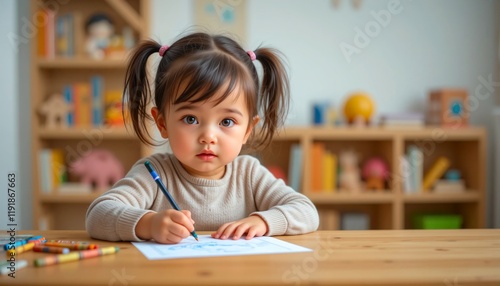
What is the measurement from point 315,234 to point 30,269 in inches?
19.9

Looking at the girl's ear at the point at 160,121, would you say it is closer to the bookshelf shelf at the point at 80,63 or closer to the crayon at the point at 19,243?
the crayon at the point at 19,243

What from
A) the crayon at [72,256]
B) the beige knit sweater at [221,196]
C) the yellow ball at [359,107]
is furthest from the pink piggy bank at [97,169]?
the crayon at [72,256]

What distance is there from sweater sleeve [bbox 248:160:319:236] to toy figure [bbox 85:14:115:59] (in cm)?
219

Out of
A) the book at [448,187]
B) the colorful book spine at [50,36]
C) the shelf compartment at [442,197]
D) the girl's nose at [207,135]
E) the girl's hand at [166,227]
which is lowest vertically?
the shelf compartment at [442,197]

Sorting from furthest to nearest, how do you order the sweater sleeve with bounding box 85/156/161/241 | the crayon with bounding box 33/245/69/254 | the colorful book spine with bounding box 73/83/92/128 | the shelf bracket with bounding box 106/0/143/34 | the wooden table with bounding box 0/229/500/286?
the colorful book spine with bounding box 73/83/92/128
the shelf bracket with bounding box 106/0/143/34
the sweater sleeve with bounding box 85/156/161/241
the crayon with bounding box 33/245/69/254
the wooden table with bounding box 0/229/500/286

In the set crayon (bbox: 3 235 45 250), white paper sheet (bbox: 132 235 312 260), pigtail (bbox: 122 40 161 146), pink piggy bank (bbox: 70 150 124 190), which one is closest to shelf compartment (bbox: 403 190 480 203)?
pink piggy bank (bbox: 70 150 124 190)

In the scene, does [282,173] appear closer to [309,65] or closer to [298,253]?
[309,65]

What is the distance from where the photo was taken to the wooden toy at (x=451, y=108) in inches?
124

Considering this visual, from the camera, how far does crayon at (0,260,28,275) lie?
2.04ft

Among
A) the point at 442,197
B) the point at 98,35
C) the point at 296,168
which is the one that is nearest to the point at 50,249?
the point at 296,168

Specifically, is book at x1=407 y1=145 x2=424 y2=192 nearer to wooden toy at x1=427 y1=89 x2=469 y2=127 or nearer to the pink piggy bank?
wooden toy at x1=427 y1=89 x2=469 y2=127

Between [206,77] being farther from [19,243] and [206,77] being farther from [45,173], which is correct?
[45,173]

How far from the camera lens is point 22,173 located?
3.36 m

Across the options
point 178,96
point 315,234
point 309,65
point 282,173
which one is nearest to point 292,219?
point 315,234
